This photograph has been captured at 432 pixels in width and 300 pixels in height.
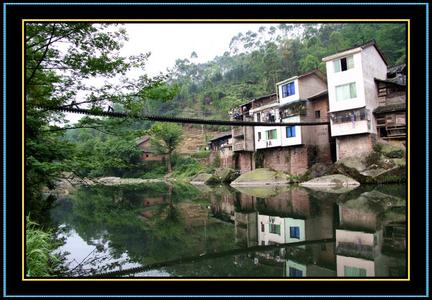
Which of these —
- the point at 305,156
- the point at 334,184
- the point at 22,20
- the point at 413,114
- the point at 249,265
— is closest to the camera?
the point at 413,114

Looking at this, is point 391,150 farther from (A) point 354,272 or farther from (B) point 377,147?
(A) point 354,272

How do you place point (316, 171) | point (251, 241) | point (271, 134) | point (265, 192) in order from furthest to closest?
point (271, 134) → point (316, 171) → point (265, 192) → point (251, 241)

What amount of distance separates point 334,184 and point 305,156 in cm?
578

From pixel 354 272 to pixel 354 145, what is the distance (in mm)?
19161

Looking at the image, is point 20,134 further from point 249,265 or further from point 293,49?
point 293,49

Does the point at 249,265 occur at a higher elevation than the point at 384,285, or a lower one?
lower

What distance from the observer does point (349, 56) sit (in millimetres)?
22734

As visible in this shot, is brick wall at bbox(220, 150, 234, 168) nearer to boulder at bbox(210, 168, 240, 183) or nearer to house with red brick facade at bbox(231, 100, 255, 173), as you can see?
house with red brick facade at bbox(231, 100, 255, 173)

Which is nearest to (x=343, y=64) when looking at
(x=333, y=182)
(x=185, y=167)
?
(x=333, y=182)

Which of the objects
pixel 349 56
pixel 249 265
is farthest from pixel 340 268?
pixel 349 56

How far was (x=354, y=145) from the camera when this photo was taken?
23.0 meters

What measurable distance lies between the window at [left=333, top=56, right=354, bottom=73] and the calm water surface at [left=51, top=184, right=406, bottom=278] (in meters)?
11.6

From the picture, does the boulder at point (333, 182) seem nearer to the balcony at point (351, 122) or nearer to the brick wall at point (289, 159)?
the balcony at point (351, 122)

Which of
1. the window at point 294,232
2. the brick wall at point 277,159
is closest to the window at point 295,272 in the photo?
the window at point 294,232
